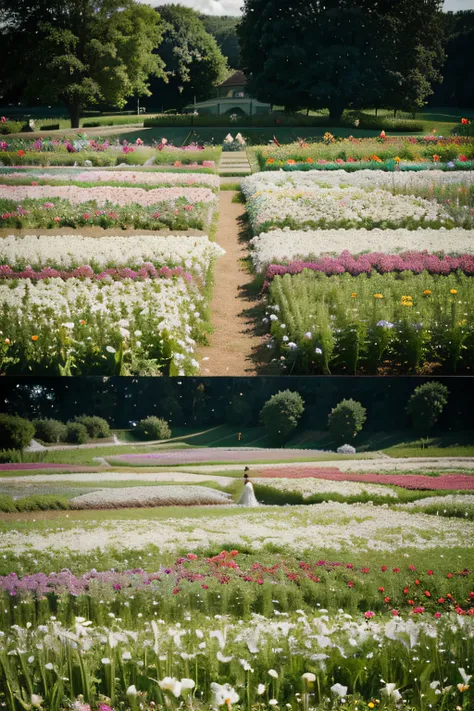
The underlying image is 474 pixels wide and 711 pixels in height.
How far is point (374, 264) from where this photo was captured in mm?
8125

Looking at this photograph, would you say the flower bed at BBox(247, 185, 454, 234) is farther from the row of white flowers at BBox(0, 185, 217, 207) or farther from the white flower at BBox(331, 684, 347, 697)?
the white flower at BBox(331, 684, 347, 697)

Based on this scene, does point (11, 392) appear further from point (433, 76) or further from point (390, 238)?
point (390, 238)

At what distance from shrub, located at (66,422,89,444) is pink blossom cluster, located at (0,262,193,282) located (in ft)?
6.06

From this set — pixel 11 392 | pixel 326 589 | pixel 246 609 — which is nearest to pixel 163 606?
pixel 246 609

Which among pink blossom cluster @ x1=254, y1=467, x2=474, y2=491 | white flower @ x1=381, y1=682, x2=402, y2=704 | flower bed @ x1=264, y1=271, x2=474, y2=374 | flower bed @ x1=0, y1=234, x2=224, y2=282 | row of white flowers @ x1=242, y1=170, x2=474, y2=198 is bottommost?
white flower @ x1=381, y1=682, x2=402, y2=704

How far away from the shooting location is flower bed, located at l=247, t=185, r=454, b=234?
9.28 metres

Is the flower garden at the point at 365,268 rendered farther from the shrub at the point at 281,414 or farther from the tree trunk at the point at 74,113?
the tree trunk at the point at 74,113

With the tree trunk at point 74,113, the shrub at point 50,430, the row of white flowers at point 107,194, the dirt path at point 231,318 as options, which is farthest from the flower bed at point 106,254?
the shrub at point 50,430

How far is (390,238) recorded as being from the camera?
29.0 ft

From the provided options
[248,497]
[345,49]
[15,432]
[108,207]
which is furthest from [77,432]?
[108,207]

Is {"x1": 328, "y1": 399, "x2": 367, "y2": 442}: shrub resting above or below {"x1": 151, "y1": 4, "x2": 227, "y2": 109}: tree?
below

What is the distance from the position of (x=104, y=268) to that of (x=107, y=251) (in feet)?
1.41

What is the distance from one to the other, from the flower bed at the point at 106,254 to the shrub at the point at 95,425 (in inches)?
73.1

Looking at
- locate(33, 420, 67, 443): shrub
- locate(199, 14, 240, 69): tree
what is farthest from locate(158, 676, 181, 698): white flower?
locate(199, 14, 240, 69): tree
